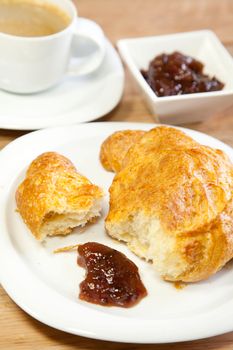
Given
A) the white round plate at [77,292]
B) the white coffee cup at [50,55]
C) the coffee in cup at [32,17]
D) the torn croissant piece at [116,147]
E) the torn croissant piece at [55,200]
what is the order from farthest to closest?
the coffee in cup at [32,17] → the white coffee cup at [50,55] → the torn croissant piece at [116,147] → the torn croissant piece at [55,200] → the white round plate at [77,292]

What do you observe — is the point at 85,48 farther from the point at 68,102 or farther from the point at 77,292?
the point at 77,292

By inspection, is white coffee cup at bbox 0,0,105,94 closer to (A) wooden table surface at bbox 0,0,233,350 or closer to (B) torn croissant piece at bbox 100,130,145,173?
(A) wooden table surface at bbox 0,0,233,350

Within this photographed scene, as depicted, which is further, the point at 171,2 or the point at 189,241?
the point at 171,2

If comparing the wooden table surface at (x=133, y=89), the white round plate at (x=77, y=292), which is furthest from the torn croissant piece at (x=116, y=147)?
the wooden table surface at (x=133, y=89)

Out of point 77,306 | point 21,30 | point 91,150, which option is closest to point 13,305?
point 77,306

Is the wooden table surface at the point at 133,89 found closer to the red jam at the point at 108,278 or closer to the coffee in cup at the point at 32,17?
the red jam at the point at 108,278

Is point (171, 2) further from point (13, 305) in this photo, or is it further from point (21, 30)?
point (13, 305)
